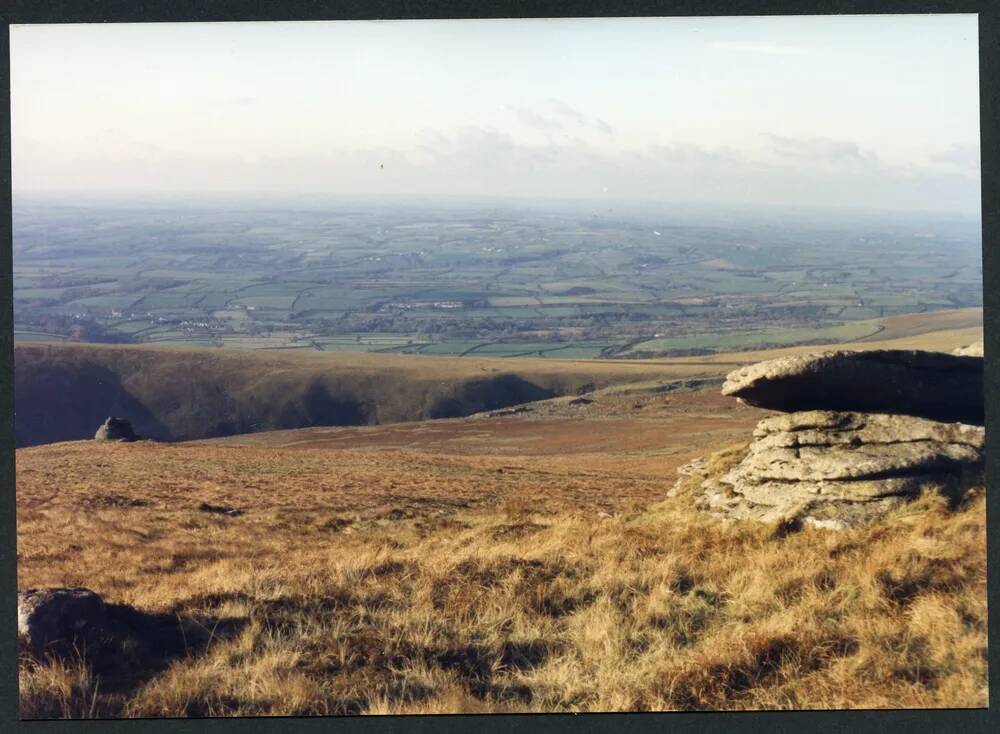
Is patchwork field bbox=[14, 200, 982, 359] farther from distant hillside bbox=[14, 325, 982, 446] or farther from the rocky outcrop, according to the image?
the rocky outcrop

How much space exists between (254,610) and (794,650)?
541 centimetres

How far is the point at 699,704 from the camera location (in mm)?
7586

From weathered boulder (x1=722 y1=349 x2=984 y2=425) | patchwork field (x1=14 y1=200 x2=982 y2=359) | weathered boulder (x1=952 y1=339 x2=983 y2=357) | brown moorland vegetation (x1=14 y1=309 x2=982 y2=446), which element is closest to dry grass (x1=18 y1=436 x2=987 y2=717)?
weathered boulder (x1=722 y1=349 x2=984 y2=425)

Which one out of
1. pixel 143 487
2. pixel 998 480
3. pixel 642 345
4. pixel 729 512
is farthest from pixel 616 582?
pixel 642 345

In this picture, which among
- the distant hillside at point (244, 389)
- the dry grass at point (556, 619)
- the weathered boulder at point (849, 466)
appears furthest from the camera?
the distant hillside at point (244, 389)

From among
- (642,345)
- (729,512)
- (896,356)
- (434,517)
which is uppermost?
(896,356)

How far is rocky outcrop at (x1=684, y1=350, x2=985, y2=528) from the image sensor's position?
1079cm

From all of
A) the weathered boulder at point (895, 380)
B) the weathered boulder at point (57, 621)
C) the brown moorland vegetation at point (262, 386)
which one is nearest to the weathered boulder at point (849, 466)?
the weathered boulder at point (895, 380)

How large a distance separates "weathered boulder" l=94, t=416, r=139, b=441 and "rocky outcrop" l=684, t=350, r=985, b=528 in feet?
102

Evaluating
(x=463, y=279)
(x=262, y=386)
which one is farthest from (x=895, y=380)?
(x=463, y=279)

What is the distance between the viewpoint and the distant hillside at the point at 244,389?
69750 millimetres

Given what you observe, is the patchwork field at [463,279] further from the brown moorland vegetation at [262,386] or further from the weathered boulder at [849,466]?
the weathered boulder at [849,466]

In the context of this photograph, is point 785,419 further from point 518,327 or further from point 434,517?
point 518,327

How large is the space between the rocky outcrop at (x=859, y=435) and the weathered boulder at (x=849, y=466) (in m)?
0.01
